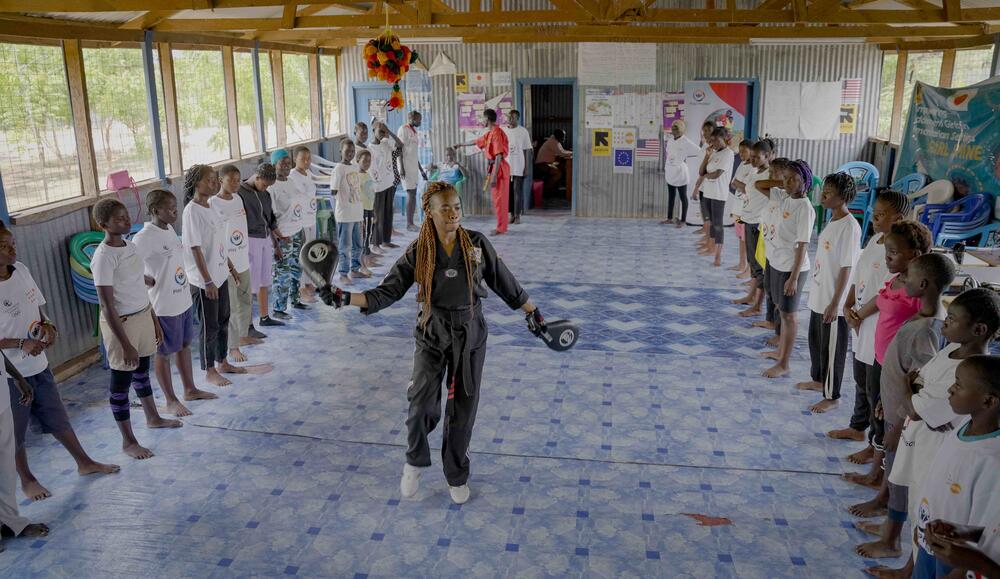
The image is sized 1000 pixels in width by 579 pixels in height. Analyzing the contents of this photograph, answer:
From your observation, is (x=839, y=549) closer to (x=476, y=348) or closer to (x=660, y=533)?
(x=660, y=533)

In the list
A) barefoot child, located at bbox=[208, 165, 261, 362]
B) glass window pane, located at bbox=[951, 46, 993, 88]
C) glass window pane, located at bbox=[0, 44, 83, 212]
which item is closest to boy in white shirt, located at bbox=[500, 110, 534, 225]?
glass window pane, located at bbox=[951, 46, 993, 88]

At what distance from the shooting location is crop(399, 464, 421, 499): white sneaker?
4598mm

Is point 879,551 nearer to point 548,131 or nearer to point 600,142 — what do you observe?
point 600,142

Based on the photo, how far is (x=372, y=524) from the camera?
4.34m

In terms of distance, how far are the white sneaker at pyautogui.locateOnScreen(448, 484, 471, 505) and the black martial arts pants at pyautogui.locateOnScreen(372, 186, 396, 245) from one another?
6.18 m

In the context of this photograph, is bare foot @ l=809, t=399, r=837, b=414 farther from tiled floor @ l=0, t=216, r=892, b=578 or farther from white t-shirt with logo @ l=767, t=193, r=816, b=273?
white t-shirt with logo @ l=767, t=193, r=816, b=273

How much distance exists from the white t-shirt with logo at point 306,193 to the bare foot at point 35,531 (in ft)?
13.3

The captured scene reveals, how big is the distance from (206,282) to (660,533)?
3.69 metres

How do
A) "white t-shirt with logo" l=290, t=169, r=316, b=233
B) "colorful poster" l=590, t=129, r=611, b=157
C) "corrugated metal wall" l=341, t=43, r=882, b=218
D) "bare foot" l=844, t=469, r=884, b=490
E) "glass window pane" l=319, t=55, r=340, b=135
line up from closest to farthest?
"bare foot" l=844, t=469, r=884, b=490 → "white t-shirt with logo" l=290, t=169, r=316, b=233 → "corrugated metal wall" l=341, t=43, r=882, b=218 → "colorful poster" l=590, t=129, r=611, b=157 → "glass window pane" l=319, t=55, r=340, b=135

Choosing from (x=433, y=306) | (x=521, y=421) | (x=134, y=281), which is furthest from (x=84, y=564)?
(x=521, y=421)

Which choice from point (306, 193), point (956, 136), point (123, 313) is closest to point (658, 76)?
point (956, 136)

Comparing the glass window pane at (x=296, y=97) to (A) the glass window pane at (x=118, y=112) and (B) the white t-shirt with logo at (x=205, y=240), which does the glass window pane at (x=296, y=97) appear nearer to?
(A) the glass window pane at (x=118, y=112)

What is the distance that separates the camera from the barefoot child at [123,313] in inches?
188

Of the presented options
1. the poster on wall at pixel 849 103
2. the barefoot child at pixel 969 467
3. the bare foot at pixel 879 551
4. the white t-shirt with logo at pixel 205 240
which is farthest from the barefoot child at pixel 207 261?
the poster on wall at pixel 849 103
